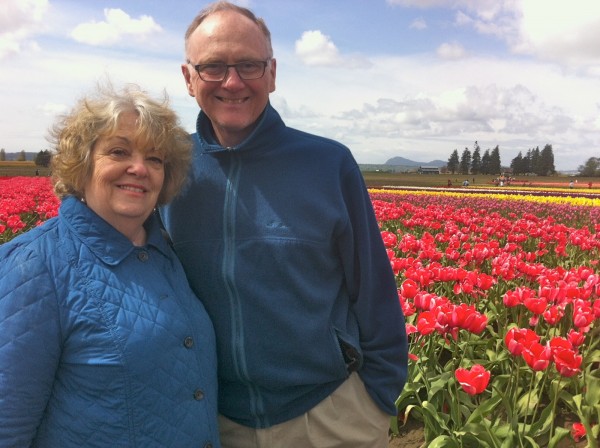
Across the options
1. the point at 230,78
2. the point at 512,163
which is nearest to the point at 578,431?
the point at 230,78

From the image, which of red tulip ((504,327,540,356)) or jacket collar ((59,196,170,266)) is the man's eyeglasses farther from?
red tulip ((504,327,540,356))

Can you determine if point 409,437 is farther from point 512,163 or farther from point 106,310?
point 512,163

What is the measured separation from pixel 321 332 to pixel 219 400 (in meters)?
0.49

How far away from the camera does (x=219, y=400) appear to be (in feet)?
7.07

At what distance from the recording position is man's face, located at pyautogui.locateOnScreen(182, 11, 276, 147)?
79.2 inches

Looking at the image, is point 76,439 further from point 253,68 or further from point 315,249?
point 253,68

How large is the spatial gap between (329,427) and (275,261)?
690 millimetres

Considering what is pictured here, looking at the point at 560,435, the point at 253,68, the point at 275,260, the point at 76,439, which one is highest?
the point at 253,68

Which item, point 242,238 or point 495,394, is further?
point 495,394

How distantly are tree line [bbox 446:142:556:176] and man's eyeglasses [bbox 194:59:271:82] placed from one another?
106506 mm

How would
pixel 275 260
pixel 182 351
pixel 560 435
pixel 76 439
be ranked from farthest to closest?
pixel 560 435 < pixel 275 260 < pixel 182 351 < pixel 76 439

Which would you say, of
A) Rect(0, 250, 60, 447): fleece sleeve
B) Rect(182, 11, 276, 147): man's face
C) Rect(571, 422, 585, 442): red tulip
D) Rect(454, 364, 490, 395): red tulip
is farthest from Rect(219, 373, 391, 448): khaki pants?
Rect(571, 422, 585, 442): red tulip

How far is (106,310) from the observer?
1.63 metres

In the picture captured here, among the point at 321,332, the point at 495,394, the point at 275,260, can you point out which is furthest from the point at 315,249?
the point at 495,394
